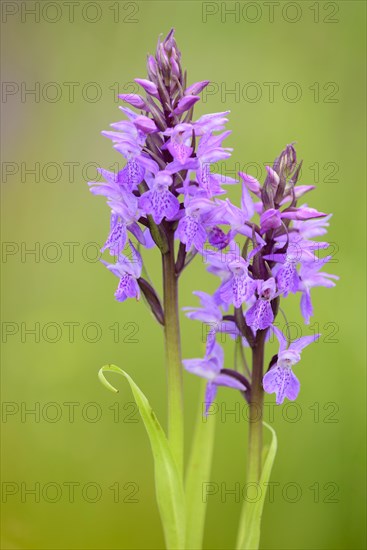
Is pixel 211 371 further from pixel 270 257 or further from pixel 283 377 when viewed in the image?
pixel 270 257

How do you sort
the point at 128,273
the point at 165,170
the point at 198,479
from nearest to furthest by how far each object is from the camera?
the point at 165,170
the point at 128,273
the point at 198,479

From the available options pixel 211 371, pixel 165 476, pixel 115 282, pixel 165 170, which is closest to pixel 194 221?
pixel 165 170

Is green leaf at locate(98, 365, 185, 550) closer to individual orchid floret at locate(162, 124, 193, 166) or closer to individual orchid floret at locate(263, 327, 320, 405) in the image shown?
individual orchid floret at locate(263, 327, 320, 405)

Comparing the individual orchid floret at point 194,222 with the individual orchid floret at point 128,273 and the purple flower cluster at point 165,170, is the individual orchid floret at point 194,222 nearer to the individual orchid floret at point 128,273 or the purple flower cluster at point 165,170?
the purple flower cluster at point 165,170

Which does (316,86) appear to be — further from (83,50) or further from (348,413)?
(348,413)

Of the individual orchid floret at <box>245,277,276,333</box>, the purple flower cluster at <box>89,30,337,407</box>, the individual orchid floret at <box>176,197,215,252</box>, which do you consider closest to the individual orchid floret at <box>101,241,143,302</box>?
the purple flower cluster at <box>89,30,337,407</box>

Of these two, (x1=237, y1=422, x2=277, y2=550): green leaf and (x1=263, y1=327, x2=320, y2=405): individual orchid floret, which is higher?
(x1=263, y1=327, x2=320, y2=405): individual orchid floret
